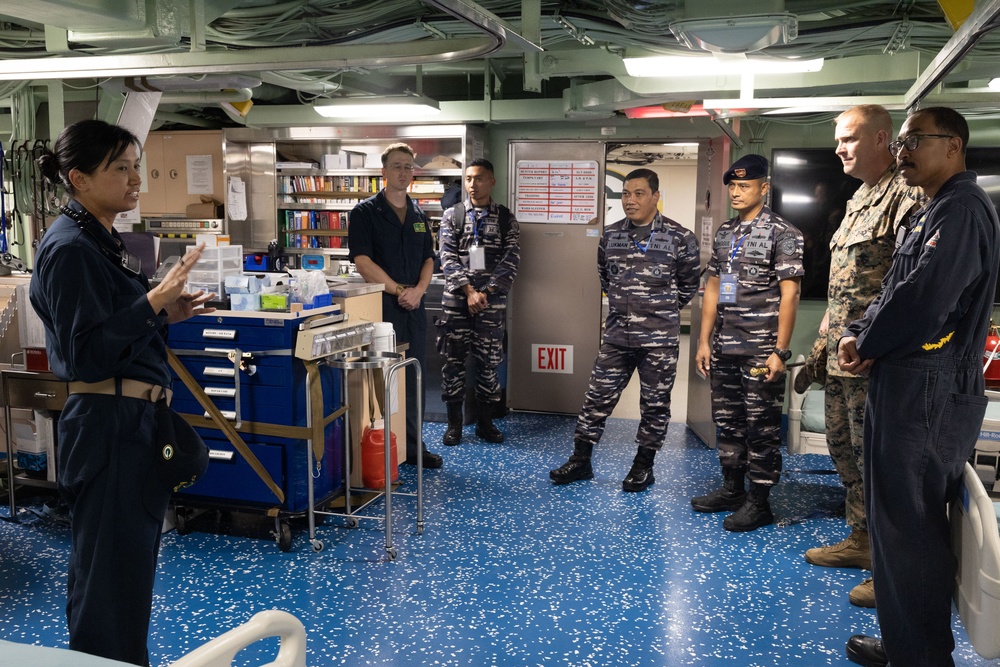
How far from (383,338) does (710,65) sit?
2.17 meters

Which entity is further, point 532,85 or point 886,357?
point 532,85

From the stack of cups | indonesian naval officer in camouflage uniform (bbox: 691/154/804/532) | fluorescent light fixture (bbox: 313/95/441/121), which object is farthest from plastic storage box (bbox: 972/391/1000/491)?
fluorescent light fixture (bbox: 313/95/441/121)

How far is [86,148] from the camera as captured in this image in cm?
218

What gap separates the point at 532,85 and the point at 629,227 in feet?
3.74

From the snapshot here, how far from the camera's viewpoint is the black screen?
6.09 metres

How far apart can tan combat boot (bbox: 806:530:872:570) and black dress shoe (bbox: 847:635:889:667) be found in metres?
0.82

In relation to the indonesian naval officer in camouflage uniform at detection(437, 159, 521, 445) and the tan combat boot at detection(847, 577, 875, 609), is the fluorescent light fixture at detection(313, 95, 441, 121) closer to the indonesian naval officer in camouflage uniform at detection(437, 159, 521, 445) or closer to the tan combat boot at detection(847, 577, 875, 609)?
the indonesian naval officer in camouflage uniform at detection(437, 159, 521, 445)

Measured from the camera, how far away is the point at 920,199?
9.71ft

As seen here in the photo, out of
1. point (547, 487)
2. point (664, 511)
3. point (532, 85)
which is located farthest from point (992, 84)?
point (547, 487)

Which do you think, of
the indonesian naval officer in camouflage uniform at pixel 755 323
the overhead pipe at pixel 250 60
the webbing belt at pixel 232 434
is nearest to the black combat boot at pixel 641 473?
the indonesian naval officer in camouflage uniform at pixel 755 323

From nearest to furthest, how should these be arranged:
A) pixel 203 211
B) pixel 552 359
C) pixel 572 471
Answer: pixel 572 471
pixel 552 359
pixel 203 211

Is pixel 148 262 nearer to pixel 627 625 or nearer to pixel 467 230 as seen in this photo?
pixel 467 230

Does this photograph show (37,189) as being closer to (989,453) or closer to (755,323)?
(755,323)

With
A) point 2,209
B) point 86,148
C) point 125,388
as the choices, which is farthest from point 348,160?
point 125,388
